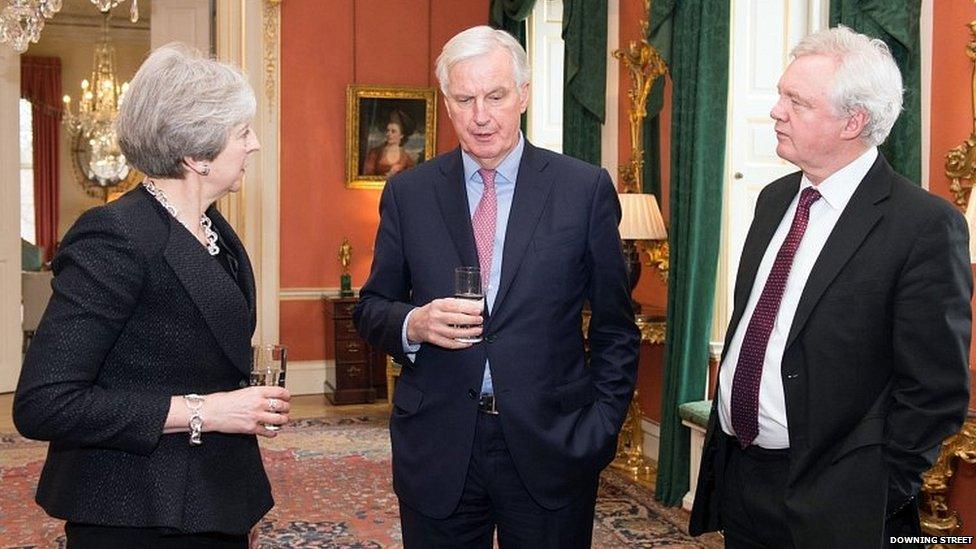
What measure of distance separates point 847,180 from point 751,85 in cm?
330

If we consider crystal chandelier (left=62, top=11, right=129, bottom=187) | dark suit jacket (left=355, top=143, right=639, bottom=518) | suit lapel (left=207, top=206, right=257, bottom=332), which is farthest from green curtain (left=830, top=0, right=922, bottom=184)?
crystal chandelier (left=62, top=11, right=129, bottom=187)

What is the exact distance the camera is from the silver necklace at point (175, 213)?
193 cm

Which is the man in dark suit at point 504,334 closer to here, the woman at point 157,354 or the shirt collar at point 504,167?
the shirt collar at point 504,167

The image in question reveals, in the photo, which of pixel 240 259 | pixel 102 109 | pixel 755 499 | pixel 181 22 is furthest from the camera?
pixel 102 109

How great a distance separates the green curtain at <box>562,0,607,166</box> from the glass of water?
16.4 ft

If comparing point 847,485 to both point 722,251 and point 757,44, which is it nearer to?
point 722,251

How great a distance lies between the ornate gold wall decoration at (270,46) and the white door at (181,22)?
2.65 feet

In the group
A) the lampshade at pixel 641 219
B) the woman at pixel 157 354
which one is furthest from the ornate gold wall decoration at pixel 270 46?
the woman at pixel 157 354

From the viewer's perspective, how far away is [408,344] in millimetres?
2416

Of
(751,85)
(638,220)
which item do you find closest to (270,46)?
(638,220)

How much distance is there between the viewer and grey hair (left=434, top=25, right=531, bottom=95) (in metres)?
2.38

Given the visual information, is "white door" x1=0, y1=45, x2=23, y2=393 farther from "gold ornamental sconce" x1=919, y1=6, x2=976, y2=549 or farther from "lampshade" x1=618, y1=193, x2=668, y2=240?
"gold ornamental sconce" x1=919, y1=6, x2=976, y2=549

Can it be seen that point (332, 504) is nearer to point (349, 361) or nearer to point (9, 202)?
point (349, 361)

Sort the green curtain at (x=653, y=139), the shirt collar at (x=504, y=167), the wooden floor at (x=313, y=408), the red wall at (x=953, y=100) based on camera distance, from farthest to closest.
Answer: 1. the wooden floor at (x=313, y=408)
2. the green curtain at (x=653, y=139)
3. the red wall at (x=953, y=100)
4. the shirt collar at (x=504, y=167)
